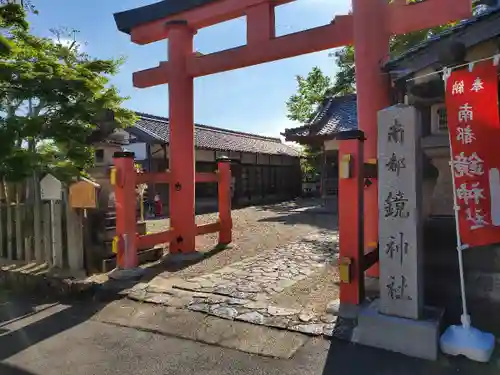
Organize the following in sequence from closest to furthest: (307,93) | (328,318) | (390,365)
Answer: (390,365)
(328,318)
(307,93)

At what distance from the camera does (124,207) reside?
20.6ft

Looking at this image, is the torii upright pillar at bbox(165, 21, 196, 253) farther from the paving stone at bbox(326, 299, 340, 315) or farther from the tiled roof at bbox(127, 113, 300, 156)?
the tiled roof at bbox(127, 113, 300, 156)

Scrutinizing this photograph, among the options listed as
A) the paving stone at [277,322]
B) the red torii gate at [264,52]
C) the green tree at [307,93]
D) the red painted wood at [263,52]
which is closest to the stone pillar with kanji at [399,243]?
the red torii gate at [264,52]

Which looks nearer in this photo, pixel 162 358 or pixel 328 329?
pixel 162 358

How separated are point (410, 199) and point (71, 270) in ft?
18.1

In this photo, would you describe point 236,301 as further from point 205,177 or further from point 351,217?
point 205,177

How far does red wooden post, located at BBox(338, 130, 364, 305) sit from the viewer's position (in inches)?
170

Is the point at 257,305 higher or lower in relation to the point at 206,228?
lower

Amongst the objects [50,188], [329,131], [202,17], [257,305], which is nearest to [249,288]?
[257,305]

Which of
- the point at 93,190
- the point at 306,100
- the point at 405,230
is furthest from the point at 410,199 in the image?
the point at 306,100

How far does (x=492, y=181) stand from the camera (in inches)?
141

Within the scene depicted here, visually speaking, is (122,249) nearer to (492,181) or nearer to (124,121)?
(124,121)

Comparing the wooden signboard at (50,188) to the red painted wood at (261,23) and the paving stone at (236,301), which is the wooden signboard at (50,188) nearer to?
the paving stone at (236,301)

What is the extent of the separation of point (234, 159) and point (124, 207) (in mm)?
16079
